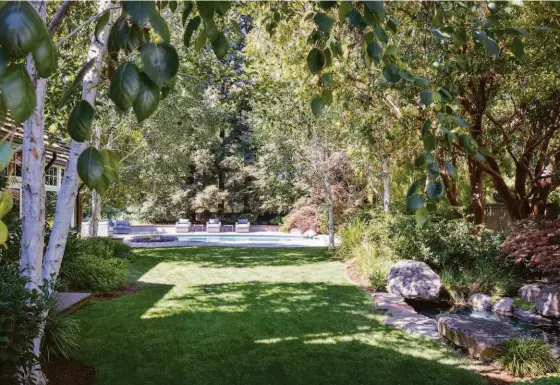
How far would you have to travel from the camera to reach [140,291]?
8969 mm

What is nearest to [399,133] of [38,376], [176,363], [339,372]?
[339,372]

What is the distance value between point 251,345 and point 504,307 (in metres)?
5.31

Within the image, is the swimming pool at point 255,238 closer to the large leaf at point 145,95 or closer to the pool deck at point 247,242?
the pool deck at point 247,242

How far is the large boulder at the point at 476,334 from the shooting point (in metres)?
5.60

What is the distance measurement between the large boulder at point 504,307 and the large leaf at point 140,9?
30.0ft

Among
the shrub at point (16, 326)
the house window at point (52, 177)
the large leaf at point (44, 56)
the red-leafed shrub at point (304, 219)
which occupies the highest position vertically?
the house window at point (52, 177)

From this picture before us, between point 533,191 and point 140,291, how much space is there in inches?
392

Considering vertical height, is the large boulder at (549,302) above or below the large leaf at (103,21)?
below

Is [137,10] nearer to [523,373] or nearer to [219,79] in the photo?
[523,373]

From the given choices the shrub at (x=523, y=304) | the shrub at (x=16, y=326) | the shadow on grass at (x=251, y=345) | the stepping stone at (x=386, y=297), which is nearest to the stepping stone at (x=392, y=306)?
the shadow on grass at (x=251, y=345)

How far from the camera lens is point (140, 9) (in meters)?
0.63

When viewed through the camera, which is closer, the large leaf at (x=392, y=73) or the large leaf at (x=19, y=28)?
the large leaf at (x=19, y=28)

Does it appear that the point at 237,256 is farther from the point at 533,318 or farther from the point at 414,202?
the point at 414,202

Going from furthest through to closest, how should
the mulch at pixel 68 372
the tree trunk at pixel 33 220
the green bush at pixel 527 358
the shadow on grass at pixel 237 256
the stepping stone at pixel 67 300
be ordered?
the shadow on grass at pixel 237 256, the stepping stone at pixel 67 300, the green bush at pixel 527 358, the mulch at pixel 68 372, the tree trunk at pixel 33 220
